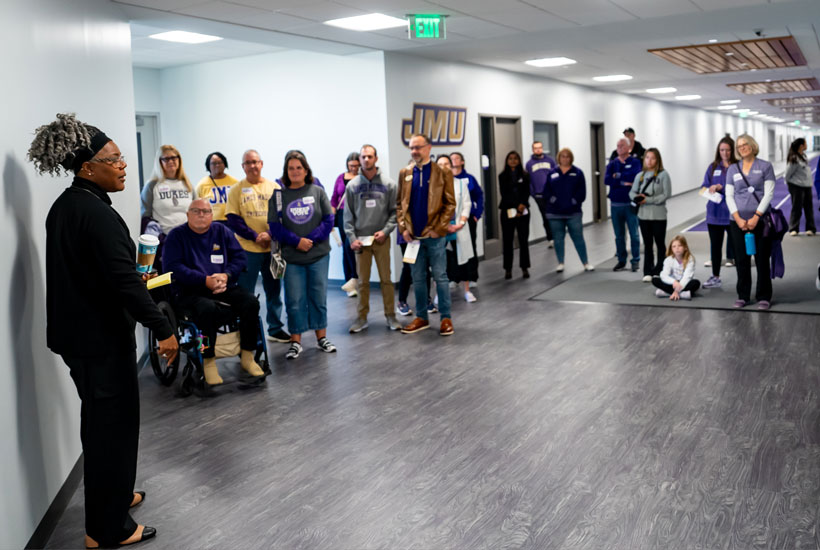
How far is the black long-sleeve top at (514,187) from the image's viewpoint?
29.6 feet

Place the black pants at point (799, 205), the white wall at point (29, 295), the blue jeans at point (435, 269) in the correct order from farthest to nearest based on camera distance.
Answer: the black pants at point (799, 205), the blue jeans at point (435, 269), the white wall at point (29, 295)

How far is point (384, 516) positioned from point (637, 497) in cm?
107

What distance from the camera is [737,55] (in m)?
11.1

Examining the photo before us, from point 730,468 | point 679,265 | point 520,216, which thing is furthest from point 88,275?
point 520,216

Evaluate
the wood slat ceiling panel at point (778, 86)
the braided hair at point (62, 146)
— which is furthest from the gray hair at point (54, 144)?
the wood slat ceiling panel at point (778, 86)

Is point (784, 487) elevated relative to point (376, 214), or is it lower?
lower

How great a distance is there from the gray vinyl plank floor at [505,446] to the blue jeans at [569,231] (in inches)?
117

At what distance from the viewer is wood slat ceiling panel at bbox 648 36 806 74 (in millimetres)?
10109

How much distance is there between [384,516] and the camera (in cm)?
319

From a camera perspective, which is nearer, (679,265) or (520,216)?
(679,265)

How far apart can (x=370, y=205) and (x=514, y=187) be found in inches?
118

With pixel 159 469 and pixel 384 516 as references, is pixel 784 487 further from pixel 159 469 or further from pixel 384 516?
pixel 159 469

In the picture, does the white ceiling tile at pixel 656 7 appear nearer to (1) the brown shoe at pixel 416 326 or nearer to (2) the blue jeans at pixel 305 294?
(1) the brown shoe at pixel 416 326

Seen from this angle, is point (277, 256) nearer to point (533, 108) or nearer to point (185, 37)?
point (185, 37)
